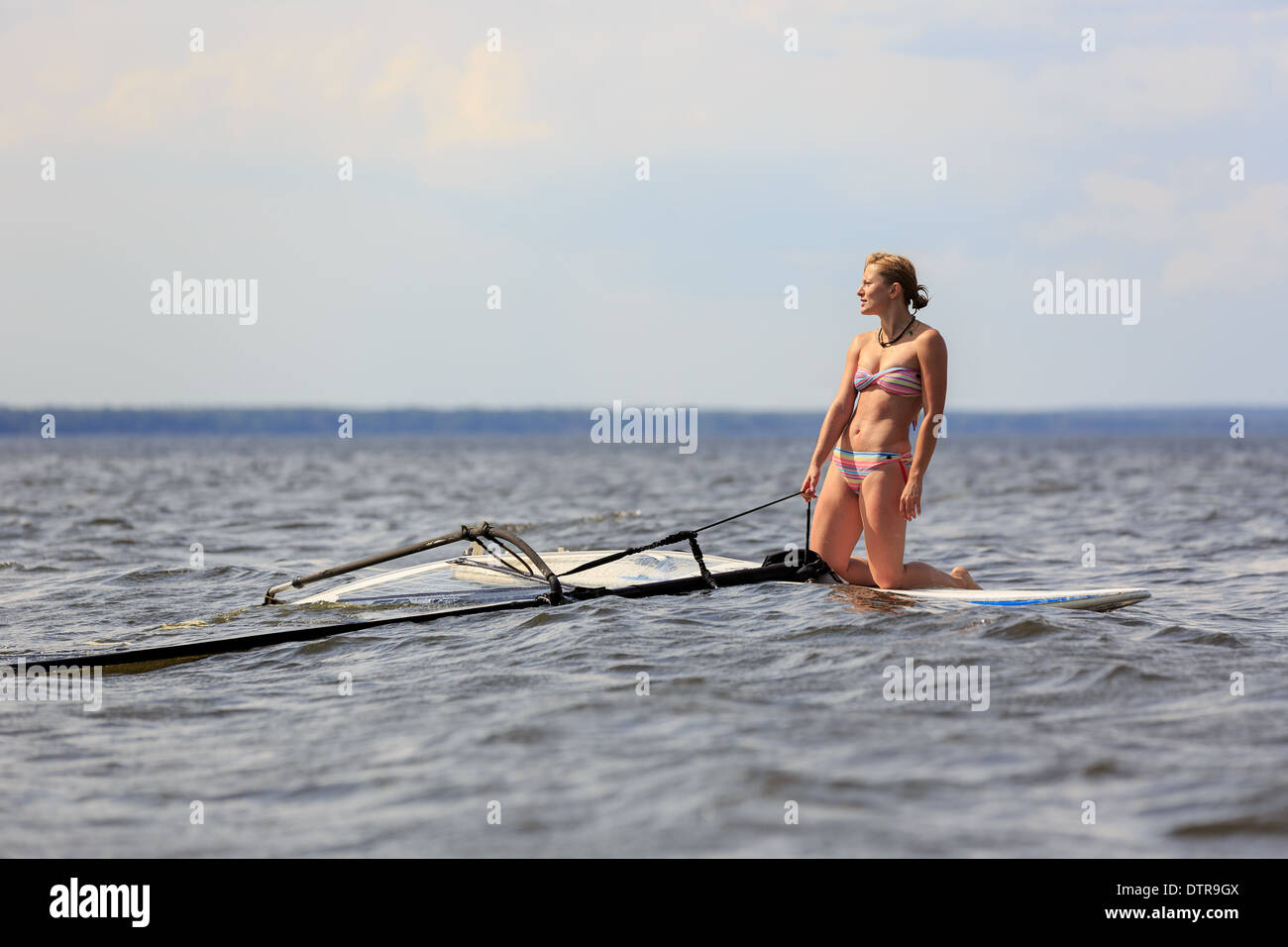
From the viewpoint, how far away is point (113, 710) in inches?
205

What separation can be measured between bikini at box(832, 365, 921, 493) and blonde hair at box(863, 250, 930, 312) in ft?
1.54

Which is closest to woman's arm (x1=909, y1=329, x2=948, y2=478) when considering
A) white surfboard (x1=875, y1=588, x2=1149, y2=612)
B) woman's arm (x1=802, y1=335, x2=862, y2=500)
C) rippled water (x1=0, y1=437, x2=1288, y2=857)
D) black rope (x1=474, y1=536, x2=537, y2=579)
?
woman's arm (x1=802, y1=335, x2=862, y2=500)

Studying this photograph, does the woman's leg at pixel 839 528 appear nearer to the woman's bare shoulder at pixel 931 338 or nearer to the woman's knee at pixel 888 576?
the woman's knee at pixel 888 576

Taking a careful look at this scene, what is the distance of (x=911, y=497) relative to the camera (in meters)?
6.22

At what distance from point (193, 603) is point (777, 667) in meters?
5.11

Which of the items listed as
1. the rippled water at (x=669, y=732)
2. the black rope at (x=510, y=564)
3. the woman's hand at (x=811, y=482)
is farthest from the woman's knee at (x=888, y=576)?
the black rope at (x=510, y=564)

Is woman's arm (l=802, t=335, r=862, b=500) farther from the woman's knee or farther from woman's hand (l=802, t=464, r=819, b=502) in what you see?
the woman's knee

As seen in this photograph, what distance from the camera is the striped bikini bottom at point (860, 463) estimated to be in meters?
6.43

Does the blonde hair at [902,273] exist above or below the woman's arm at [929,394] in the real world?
above

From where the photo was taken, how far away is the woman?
627cm

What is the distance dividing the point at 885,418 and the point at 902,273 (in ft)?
2.84

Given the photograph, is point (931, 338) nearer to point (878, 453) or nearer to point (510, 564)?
point (878, 453)
